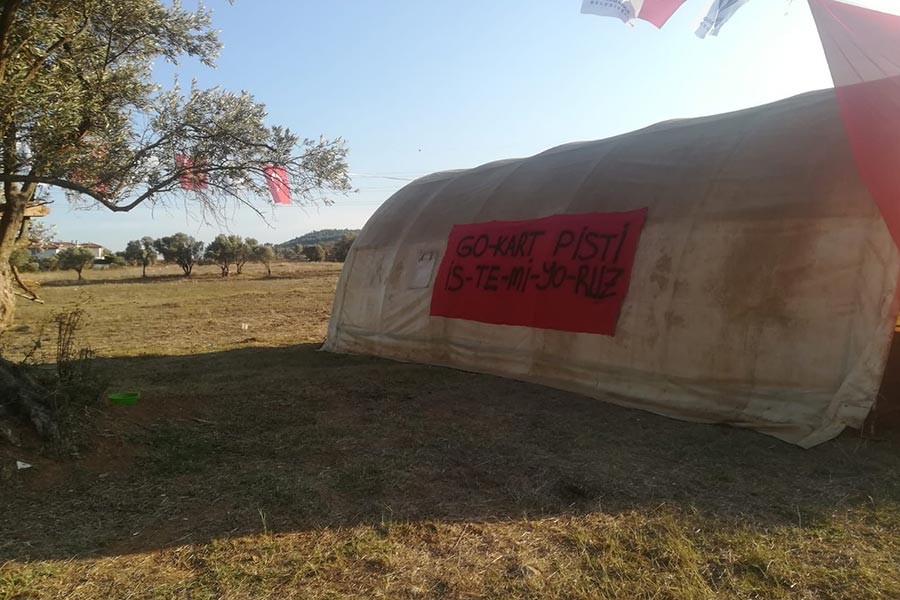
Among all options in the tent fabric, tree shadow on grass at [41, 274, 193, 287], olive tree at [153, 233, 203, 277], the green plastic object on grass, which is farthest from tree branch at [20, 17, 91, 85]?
olive tree at [153, 233, 203, 277]

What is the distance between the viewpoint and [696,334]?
650 cm

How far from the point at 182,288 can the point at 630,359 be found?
1142 inches

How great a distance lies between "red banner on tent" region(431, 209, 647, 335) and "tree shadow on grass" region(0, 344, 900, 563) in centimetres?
134

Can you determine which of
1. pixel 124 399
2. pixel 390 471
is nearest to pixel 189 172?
pixel 124 399

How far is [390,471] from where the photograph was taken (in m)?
4.69

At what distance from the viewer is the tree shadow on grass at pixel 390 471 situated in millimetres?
3791

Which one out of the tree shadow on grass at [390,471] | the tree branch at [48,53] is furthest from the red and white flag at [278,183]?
the tree shadow on grass at [390,471]

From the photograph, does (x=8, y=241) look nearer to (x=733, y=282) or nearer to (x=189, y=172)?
(x=189, y=172)

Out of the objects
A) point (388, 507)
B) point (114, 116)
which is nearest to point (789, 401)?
point (388, 507)

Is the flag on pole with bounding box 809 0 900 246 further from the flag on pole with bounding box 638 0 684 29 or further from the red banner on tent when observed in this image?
the red banner on tent

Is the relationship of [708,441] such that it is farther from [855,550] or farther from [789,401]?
[855,550]

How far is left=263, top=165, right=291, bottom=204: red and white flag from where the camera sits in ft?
24.2

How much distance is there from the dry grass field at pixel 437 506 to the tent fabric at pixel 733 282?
18.9 inches

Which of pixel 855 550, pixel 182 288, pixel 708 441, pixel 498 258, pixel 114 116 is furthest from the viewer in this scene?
pixel 182 288
